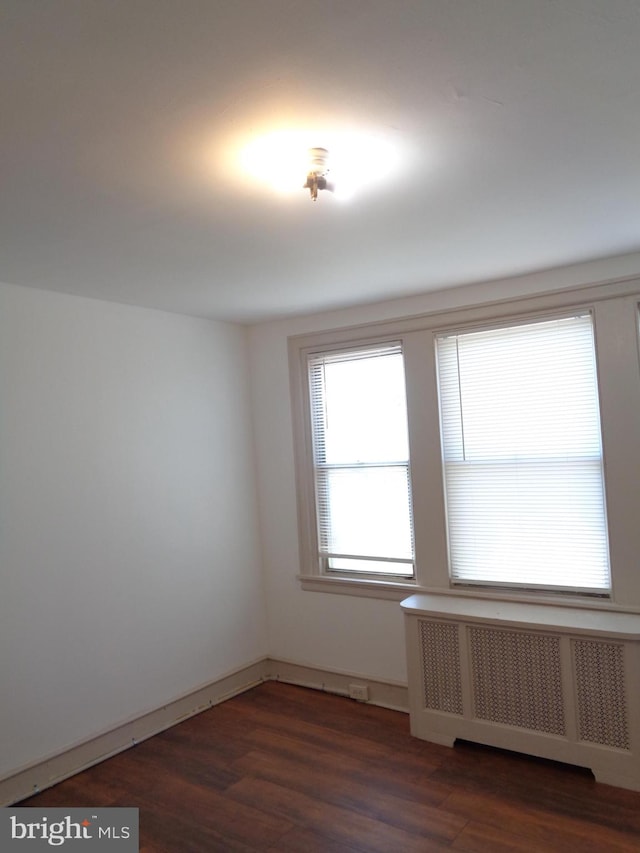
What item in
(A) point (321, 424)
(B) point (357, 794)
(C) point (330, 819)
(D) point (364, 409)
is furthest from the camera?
(A) point (321, 424)

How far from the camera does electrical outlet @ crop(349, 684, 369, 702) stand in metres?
4.00

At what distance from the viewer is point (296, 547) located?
442 centimetres

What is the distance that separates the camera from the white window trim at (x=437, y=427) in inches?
125

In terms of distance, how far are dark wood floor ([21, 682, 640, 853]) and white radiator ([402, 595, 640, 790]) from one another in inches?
4.7

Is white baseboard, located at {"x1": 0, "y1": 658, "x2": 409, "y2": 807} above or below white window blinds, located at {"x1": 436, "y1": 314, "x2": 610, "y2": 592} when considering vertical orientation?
below

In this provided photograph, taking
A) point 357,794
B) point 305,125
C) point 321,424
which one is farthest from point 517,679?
point 305,125

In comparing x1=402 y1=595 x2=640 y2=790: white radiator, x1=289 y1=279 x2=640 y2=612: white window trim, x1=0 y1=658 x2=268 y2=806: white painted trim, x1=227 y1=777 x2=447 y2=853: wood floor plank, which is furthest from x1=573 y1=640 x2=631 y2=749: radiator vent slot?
x1=0 y1=658 x2=268 y2=806: white painted trim

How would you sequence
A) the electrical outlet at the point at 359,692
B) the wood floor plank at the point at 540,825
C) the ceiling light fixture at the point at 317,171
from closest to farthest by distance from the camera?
the ceiling light fixture at the point at 317,171
the wood floor plank at the point at 540,825
the electrical outlet at the point at 359,692

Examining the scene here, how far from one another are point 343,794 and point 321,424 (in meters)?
2.27

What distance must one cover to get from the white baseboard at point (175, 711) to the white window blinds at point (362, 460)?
0.75 m

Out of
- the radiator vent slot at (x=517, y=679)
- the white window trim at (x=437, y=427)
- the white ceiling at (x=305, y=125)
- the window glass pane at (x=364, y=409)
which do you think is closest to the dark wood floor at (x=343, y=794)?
the radiator vent slot at (x=517, y=679)

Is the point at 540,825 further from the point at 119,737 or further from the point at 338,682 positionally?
the point at 119,737

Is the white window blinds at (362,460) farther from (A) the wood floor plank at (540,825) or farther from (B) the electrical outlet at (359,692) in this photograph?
(A) the wood floor plank at (540,825)

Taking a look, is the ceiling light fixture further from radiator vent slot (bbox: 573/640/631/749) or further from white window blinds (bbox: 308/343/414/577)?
radiator vent slot (bbox: 573/640/631/749)
